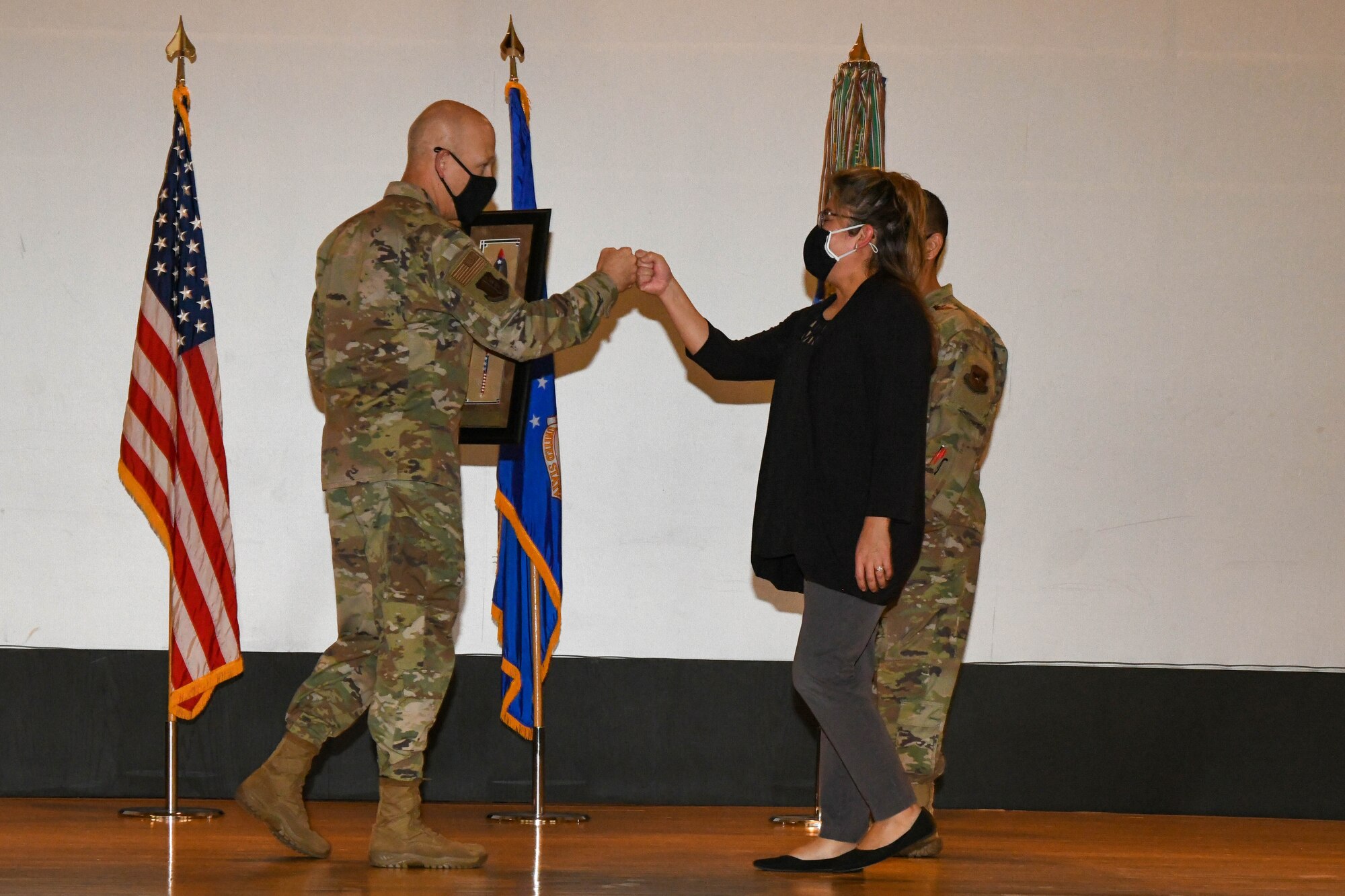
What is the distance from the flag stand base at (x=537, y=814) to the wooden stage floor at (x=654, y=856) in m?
0.07

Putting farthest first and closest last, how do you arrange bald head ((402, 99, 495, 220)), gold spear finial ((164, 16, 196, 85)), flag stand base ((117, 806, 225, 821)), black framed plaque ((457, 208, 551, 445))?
1. gold spear finial ((164, 16, 196, 85))
2. flag stand base ((117, 806, 225, 821))
3. black framed plaque ((457, 208, 551, 445))
4. bald head ((402, 99, 495, 220))

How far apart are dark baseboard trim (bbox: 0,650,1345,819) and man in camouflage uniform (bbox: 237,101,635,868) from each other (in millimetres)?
1230

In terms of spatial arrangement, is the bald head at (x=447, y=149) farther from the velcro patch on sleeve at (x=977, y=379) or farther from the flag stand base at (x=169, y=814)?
the flag stand base at (x=169, y=814)

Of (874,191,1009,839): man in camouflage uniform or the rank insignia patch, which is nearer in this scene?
the rank insignia patch

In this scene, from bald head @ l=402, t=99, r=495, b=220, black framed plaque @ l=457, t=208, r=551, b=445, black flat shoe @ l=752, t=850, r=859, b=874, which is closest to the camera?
black flat shoe @ l=752, t=850, r=859, b=874

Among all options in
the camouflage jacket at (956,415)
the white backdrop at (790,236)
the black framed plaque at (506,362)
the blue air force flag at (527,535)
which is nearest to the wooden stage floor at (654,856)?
the blue air force flag at (527,535)

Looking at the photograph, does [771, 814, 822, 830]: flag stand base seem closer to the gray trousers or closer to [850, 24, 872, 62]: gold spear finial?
the gray trousers

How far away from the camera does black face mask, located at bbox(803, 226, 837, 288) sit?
3.23 metres

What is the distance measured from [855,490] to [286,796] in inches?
60.9

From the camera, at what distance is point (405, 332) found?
10.7ft

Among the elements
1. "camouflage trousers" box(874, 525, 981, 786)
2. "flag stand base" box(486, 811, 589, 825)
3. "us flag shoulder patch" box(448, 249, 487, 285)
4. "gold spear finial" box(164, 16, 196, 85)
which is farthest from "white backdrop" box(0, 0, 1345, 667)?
"us flag shoulder patch" box(448, 249, 487, 285)

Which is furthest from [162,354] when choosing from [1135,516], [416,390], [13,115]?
[1135,516]

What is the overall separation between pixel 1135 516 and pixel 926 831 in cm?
200

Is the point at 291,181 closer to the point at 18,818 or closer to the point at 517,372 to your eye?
the point at 517,372
